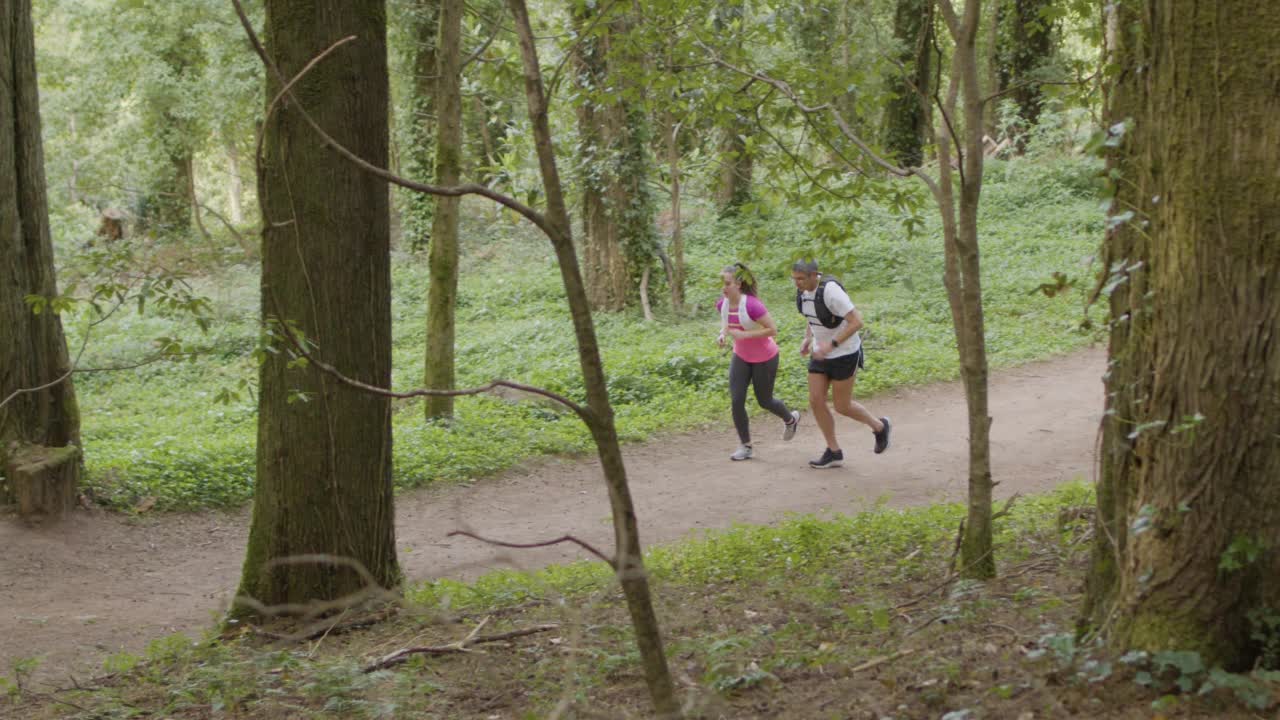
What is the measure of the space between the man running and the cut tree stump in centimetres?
702

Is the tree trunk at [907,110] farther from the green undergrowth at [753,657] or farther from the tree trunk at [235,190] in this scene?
the tree trunk at [235,190]

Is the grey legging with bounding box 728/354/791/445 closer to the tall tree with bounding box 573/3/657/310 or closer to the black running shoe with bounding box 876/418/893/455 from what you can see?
the black running shoe with bounding box 876/418/893/455

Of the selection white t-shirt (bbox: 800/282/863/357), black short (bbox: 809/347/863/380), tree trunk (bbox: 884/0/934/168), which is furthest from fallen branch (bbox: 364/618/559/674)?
tree trunk (bbox: 884/0/934/168)

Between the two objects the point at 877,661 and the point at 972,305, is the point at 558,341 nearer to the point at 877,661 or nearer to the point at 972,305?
the point at 972,305

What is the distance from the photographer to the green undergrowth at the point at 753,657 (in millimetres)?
3604

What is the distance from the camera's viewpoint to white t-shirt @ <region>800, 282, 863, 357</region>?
9539 millimetres

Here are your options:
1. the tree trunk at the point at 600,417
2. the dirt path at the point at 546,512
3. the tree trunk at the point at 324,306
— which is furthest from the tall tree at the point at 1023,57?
the tree trunk at the point at 600,417

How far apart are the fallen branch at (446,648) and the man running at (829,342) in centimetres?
495

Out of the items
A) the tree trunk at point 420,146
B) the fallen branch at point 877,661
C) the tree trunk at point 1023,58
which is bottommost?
the fallen branch at point 877,661

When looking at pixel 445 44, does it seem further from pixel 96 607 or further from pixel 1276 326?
pixel 1276 326

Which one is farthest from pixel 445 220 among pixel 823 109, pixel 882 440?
pixel 823 109

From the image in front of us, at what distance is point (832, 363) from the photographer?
990cm

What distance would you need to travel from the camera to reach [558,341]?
57.5 feet

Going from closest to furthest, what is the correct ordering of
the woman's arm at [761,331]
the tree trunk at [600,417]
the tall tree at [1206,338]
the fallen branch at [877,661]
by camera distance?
the tree trunk at [600,417] → the tall tree at [1206,338] → the fallen branch at [877,661] → the woman's arm at [761,331]
